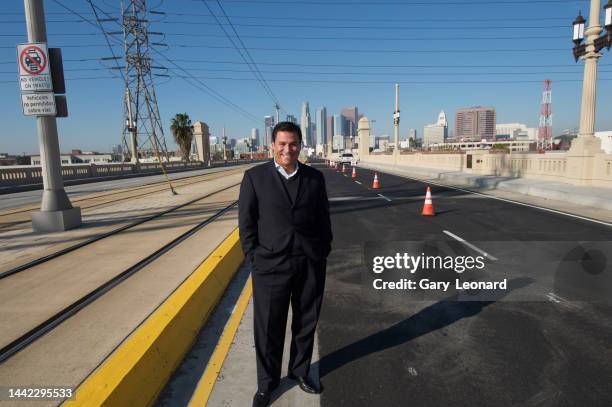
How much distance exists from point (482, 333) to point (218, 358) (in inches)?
104

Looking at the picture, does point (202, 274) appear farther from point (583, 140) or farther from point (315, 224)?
point (583, 140)

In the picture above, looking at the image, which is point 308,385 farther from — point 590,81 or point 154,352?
point 590,81

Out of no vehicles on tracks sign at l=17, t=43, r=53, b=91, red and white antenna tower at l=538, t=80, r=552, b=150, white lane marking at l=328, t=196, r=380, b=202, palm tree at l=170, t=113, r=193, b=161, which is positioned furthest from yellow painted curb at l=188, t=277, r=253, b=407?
red and white antenna tower at l=538, t=80, r=552, b=150

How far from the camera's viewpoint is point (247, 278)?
214 inches

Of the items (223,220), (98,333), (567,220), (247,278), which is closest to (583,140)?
(567,220)

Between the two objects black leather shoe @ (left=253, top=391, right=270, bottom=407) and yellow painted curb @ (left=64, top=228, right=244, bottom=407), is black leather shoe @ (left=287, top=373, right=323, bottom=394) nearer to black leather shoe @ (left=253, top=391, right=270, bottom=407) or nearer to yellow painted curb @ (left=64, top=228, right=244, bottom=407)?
black leather shoe @ (left=253, top=391, right=270, bottom=407)

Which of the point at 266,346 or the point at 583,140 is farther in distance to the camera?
the point at 583,140

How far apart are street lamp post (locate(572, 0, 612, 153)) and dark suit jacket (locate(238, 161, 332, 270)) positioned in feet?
54.6

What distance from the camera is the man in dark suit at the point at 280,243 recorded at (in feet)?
8.80

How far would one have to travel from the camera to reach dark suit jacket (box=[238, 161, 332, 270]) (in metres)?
2.67

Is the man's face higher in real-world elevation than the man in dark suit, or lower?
higher

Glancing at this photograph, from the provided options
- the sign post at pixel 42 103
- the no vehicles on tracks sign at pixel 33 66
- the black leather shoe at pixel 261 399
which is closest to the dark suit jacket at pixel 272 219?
the black leather shoe at pixel 261 399

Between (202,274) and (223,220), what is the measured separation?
15.6ft

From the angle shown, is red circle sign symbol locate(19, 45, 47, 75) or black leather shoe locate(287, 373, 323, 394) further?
red circle sign symbol locate(19, 45, 47, 75)
